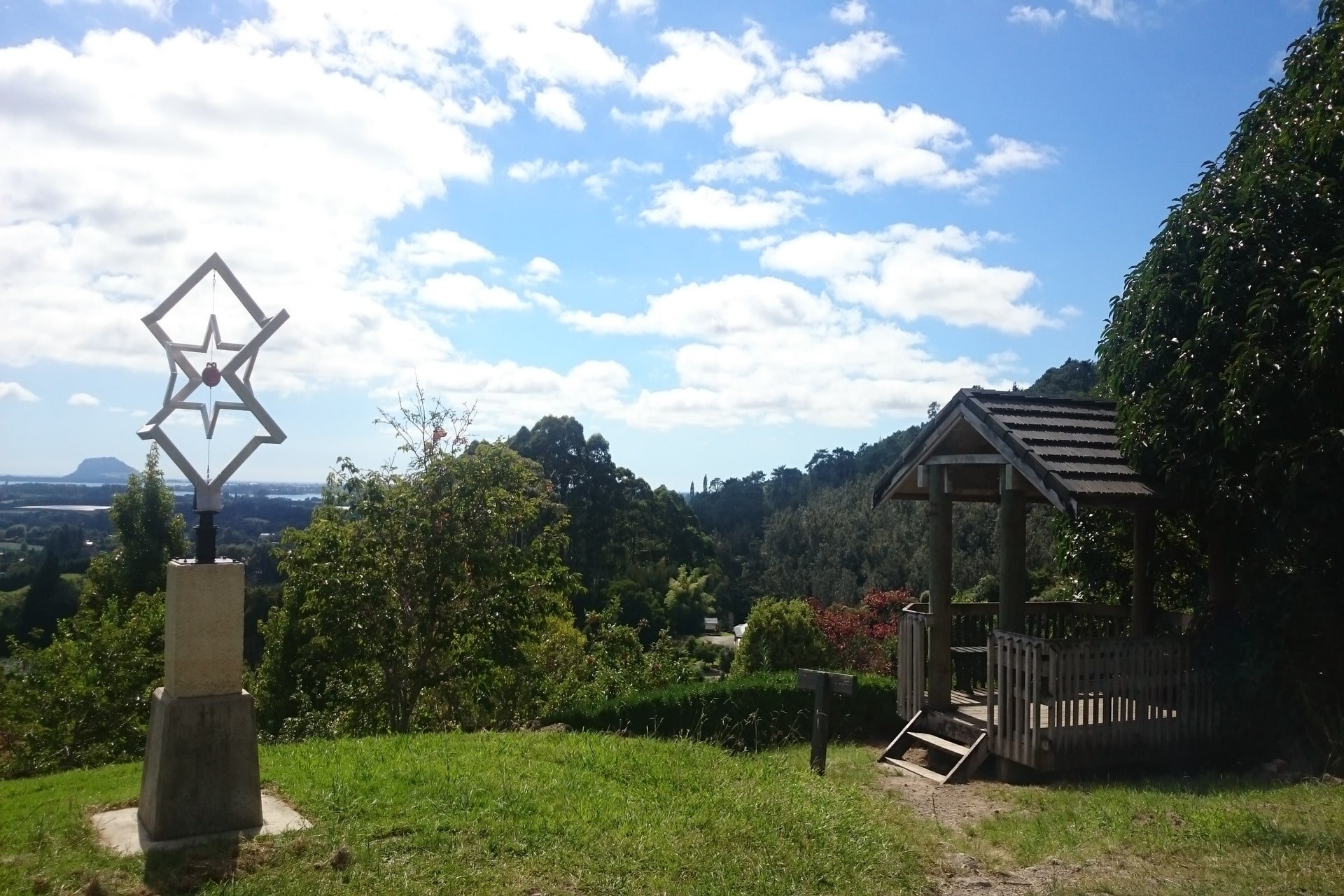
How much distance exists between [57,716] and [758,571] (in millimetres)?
37763

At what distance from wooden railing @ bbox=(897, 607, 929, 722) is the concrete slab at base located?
23.9 ft

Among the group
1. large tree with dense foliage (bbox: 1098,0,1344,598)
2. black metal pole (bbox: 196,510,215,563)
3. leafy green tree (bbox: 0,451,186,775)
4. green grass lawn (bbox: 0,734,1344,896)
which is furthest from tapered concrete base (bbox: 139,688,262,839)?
leafy green tree (bbox: 0,451,186,775)

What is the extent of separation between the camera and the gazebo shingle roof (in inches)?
380

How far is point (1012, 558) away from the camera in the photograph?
34.4 ft

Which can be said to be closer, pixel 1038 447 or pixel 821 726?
pixel 821 726

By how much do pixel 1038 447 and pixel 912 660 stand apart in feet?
10.4

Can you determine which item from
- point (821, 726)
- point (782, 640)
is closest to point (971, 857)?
point (821, 726)

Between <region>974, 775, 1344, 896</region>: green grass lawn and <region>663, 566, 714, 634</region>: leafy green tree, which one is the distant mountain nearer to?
<region>663, 566, 714, 634</region>: leafy green tree

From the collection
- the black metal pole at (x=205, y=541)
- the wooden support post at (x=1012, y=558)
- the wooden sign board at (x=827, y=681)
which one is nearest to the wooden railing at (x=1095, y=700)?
the wooden support post at (x=1012, y=558)

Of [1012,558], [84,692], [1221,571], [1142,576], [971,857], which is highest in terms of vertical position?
[1012,558]

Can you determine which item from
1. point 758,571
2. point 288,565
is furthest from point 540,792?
point 758,571

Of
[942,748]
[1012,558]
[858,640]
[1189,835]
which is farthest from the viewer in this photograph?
[858,640]

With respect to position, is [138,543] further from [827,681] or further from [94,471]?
[94,471]

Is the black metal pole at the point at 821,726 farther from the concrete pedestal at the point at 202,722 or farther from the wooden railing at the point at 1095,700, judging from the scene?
the concrete pedestal at the point at 202,722
